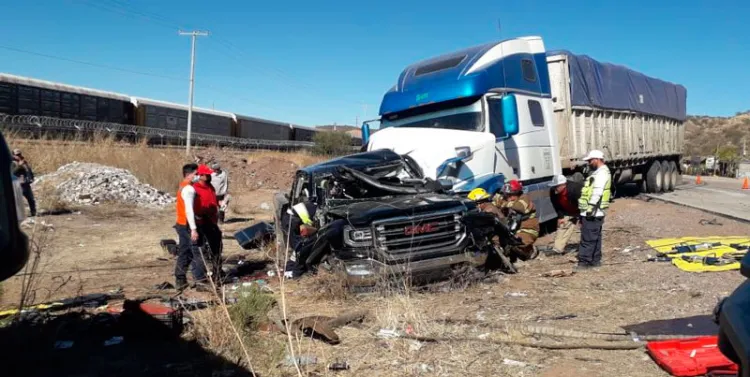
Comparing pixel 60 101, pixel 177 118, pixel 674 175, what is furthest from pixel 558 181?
pixel 177 118

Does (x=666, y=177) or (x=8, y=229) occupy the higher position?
(x=666, y=177)

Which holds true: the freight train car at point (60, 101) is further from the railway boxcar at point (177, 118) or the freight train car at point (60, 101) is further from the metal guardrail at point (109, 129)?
the railway boxcar at point (177, 118)

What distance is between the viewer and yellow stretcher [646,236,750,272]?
22.3 ft

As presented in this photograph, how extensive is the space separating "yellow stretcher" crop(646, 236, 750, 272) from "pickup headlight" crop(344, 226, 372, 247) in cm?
383

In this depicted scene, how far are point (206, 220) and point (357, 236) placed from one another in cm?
224

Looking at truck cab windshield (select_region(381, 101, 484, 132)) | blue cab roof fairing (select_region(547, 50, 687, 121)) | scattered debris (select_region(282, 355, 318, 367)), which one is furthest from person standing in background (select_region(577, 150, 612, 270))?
blue cab roof fairing (select_region(547, 50, 687, 121))

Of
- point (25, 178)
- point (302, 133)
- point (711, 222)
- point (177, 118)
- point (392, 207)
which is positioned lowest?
point (711, 222)

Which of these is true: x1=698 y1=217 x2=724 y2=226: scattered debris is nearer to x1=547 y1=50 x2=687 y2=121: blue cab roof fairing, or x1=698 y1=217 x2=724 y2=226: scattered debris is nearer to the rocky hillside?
x1=547 y1=50 x2=687 y2=121: blue cab roof fairing

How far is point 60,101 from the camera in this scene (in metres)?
26.5

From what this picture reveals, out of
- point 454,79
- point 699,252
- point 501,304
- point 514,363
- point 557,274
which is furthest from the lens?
point 454,79

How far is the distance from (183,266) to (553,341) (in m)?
4.47

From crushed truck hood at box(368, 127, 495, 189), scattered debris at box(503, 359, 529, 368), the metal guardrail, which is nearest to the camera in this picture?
scattered debris at box(503, 359, 529, 368)

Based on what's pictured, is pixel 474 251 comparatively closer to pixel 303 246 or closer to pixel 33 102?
pixel 303 246

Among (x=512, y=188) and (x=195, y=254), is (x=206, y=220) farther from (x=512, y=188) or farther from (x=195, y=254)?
(x=512, y=188)
